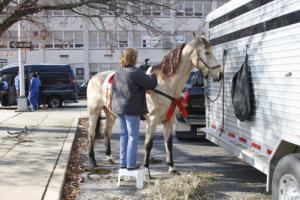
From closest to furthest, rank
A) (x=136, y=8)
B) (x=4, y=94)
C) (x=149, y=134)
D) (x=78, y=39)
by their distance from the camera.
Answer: (x=149, y=134) < (x=136, y=8) < (x=4, y=94) < (x=78, y=39)

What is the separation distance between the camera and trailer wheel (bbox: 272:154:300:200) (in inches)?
193

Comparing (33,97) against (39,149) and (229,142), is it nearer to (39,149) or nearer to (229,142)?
(39,149)

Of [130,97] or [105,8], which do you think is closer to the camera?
[130,97]

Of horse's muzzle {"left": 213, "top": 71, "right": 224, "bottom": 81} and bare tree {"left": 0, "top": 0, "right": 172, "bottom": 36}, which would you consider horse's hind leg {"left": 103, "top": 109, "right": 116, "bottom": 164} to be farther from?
bare tree {"left": 0, "top": 0, "right": 172, "bottom": 36}

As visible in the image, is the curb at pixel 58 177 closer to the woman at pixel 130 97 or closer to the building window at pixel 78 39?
the woman at pixel 130 97

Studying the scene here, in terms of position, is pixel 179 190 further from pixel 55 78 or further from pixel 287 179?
pixel 55 78

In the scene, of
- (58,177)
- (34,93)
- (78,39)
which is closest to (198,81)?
(58,177)

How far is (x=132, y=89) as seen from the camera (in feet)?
22.9

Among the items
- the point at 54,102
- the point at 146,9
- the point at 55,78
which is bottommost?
the point at 54,102

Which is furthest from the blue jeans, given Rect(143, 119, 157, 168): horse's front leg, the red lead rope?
the red lead rope

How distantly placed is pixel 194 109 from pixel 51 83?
15.3m

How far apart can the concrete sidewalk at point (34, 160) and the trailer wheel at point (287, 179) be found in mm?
2812

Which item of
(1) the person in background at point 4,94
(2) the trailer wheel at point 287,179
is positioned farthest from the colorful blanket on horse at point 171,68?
Result: (1) the person in background at point 4,94

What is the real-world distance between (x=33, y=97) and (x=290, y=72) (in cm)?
1862
